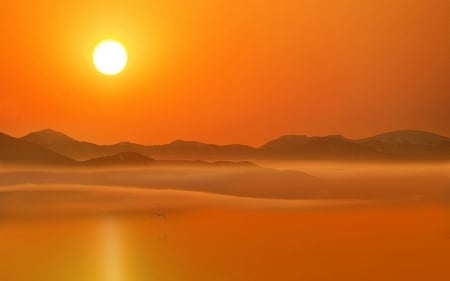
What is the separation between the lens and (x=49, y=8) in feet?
5.78

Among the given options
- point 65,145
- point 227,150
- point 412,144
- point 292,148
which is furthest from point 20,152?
point 412,144

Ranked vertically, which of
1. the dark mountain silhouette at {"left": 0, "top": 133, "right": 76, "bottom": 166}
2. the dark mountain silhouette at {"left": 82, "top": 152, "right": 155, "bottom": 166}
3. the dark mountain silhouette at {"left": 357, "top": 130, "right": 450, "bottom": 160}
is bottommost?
the dark mountain silhouette at {"left": 357, "top": 130, "right": 450, "bottom": 160}

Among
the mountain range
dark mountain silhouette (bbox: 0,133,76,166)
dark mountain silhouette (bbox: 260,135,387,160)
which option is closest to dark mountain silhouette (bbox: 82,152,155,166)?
the mountain range

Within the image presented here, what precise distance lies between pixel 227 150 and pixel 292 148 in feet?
0.59

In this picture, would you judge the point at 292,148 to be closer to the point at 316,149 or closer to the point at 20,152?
the point at 316,149

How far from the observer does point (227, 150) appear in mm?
1803

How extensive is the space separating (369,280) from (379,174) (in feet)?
0.98

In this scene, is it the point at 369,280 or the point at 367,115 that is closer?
the point at 369,280

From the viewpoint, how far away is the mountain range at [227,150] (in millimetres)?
1768

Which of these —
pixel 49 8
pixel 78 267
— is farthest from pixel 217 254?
pixel 49 8

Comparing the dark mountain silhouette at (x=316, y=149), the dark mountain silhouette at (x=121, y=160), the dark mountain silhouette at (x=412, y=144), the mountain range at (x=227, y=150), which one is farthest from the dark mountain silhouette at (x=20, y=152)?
the dark mountain silhouette at (x=412, y=144)

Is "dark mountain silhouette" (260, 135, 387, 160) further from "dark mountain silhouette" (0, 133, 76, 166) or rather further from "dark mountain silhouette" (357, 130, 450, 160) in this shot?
"dark mountain silhouette" (0, 133, 76, 166)

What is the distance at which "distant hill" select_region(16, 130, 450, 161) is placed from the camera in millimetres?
1772

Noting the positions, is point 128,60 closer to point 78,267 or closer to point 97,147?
point 97,147
